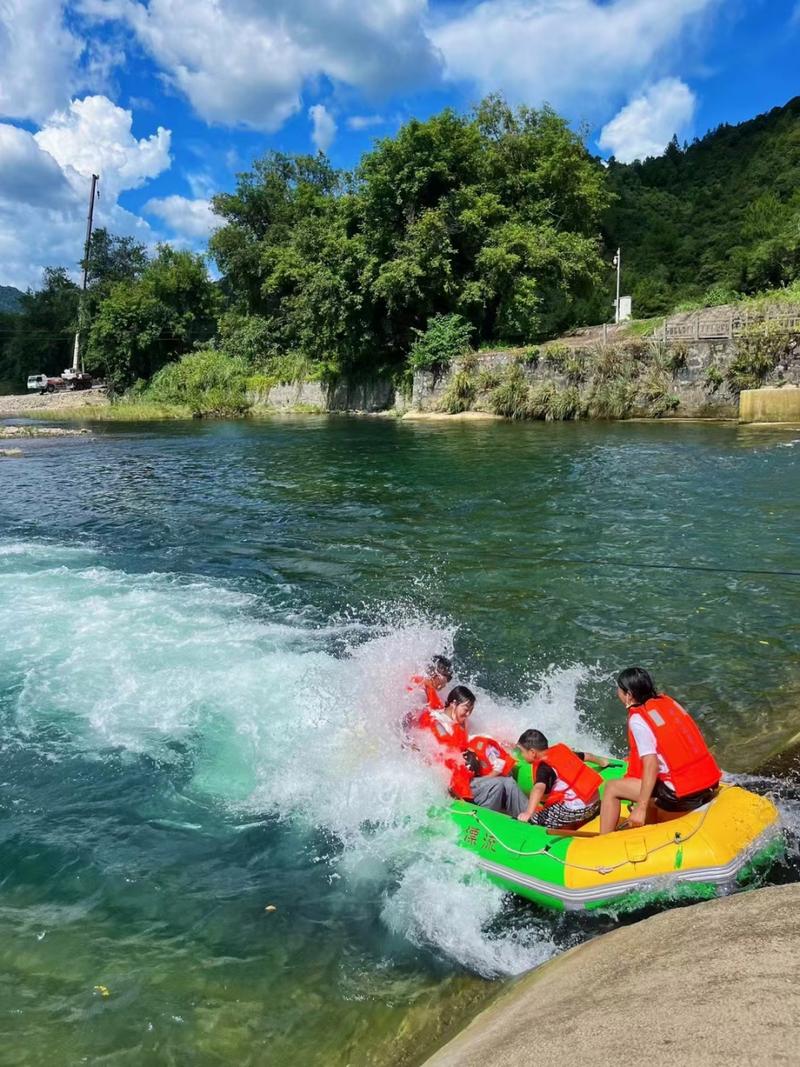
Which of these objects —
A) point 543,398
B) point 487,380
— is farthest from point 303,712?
point 487,380

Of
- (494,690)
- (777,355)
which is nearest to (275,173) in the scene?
(777,355)

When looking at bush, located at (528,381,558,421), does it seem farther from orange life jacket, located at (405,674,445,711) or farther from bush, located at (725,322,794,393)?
orange life jacket, located at (405,674,445,711)

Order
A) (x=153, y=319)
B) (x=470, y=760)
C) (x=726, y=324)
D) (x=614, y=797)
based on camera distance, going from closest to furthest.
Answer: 1. (x=614, y=797)
2. (x=470, y=760)
3. (x=726, y=324)
4. (x=153, y=319)

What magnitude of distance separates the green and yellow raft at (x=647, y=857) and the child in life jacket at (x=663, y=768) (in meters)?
0.15

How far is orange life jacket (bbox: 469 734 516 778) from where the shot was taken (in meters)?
5.67

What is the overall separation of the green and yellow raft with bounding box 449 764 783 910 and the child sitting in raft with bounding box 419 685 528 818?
0.64 meters

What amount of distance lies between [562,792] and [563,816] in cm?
17

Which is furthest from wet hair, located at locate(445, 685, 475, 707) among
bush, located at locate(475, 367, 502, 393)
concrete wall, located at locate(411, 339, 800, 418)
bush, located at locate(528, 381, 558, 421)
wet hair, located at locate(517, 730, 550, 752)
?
bush, located at locate(475, 367, 502, 393)

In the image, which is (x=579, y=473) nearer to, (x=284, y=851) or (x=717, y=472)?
(x=717, y=472)

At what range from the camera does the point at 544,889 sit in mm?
4484

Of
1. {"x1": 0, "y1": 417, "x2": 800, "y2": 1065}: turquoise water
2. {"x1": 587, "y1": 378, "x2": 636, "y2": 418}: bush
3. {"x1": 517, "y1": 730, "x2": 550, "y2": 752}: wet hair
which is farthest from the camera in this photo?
{"x1": 587, "y1": 378, "x2": 636, "y2": 418}: bush

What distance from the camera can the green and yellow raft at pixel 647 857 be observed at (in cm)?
430

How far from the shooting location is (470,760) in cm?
567

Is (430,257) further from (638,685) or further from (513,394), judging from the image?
(638,685)
